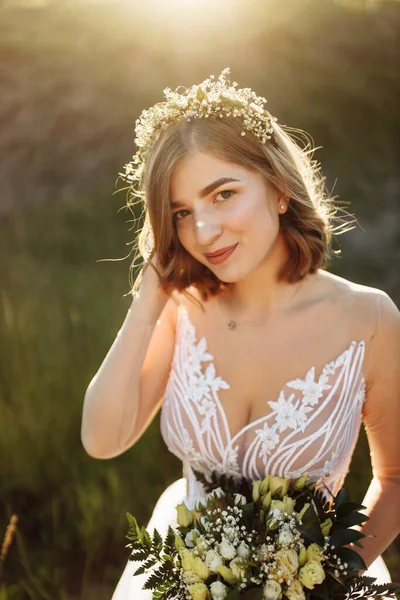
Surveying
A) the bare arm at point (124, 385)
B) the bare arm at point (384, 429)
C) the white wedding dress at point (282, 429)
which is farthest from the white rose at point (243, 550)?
the bare arm at point (124, 385)

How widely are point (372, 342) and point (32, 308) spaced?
2500 mm

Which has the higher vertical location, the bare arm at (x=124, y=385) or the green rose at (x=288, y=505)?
the bare arm at (x=124, y=385)

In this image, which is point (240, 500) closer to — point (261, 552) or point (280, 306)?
point (261, 552)

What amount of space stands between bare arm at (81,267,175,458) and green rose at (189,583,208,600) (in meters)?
0.74

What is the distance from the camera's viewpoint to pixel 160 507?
2645 mm

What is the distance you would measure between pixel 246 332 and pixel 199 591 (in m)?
0.98

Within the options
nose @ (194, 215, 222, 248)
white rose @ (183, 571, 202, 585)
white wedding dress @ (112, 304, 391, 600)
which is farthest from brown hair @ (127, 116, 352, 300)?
white rose @ (183, 571, 202, 585)

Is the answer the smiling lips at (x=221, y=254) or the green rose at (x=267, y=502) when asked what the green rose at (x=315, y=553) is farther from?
the smiling lips at (x=221, y=254)

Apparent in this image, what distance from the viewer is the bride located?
7.06 ft

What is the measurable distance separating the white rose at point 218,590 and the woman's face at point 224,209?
92 cm

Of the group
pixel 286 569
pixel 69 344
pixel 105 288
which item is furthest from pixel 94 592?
pixel 105 288

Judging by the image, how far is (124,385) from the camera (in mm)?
2330

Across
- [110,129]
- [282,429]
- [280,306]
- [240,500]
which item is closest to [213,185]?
[280,306]

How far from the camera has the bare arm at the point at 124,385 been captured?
7.66 ft
